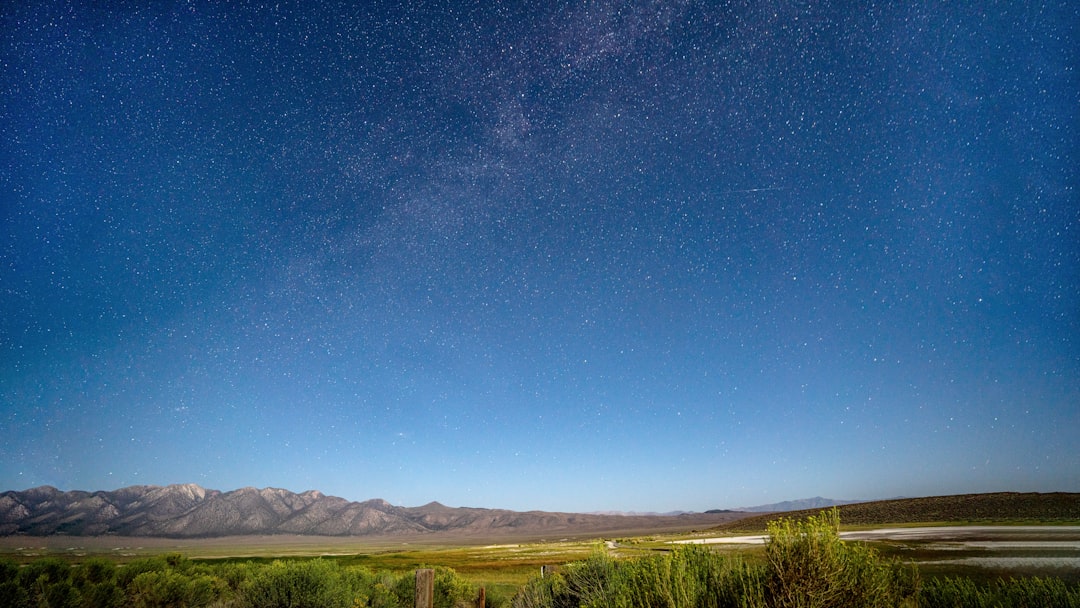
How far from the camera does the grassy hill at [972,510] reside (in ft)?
190

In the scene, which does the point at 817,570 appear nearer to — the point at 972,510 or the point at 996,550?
the point at 996,550

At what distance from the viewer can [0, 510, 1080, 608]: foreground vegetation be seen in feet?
18.3

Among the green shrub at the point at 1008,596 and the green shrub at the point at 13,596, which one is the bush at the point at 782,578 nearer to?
the green shrub at the point at 1008,596

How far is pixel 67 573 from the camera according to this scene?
53.2ft

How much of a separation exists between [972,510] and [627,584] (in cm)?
8401

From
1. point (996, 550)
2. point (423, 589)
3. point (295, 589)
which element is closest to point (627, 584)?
point (423, 589)

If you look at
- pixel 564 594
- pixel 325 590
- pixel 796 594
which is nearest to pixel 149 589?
pixel 325 590

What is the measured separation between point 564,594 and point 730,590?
5.36 metres

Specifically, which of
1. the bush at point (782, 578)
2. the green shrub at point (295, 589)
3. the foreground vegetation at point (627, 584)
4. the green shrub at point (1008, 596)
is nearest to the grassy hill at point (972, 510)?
the foreground vegetation at point (627, 584)

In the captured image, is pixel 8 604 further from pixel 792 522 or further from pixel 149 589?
pixel 792 522

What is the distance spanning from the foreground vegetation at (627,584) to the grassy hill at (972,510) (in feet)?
160

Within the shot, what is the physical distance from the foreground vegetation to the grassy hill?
48.7 m

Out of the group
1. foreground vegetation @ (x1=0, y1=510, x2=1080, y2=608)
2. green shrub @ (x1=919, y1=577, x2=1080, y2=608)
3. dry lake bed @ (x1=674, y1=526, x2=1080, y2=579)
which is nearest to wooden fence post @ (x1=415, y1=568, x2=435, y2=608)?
foreground vegetation @ (x1=0, y1=510, x2=1080, y2=608)

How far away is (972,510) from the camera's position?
219 feet
